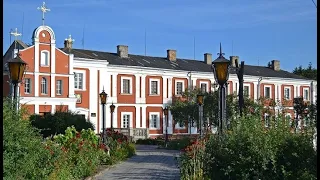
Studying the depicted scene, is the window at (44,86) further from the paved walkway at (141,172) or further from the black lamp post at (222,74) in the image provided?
the black lamp post at (222,74)

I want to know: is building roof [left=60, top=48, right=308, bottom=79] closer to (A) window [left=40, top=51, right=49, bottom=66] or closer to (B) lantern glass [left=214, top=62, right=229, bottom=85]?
(A) window [left=40, top=51, right=49, bottom=66]

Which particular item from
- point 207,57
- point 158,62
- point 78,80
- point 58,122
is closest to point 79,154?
point 58,122

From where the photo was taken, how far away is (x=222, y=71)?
1147 cm

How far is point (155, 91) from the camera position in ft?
155

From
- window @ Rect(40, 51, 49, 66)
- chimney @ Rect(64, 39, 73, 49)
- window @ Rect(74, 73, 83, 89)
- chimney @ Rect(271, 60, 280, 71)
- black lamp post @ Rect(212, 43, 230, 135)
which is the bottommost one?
black lamp post @ Rect(212, 43, 230, 135)

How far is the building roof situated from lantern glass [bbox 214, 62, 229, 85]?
32.3m

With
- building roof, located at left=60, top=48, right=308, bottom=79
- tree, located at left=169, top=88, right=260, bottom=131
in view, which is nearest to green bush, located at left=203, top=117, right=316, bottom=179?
tree, located at left=169, top=88, right=260, bottom=131

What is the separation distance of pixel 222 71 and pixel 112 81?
33634 mm

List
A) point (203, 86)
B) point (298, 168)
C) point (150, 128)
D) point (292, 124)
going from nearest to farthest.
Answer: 1. point (298, 168)
2. point (292, 124)
3. point (150, 128)
4. point (203, 86)

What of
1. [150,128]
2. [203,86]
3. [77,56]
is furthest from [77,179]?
[203,86]

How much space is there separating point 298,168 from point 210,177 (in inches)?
84.7

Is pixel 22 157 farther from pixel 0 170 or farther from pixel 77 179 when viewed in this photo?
pixel 77 179

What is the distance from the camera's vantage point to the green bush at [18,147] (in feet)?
31.2

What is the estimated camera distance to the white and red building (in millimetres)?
39438
